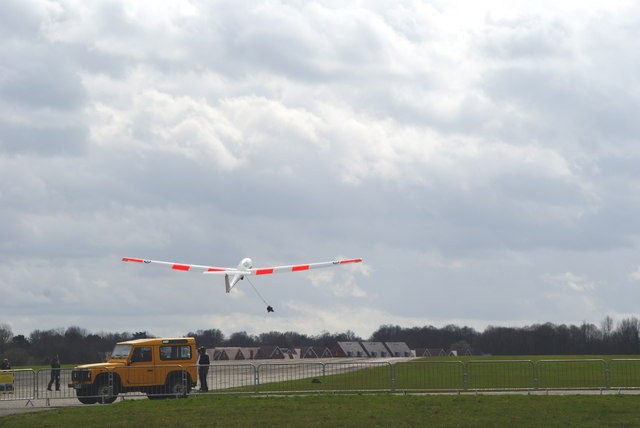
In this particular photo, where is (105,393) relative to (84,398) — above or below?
above

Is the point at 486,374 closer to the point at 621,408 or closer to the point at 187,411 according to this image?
the point at 621,408

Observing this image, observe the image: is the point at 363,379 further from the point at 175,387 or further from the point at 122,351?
the point at 122,351

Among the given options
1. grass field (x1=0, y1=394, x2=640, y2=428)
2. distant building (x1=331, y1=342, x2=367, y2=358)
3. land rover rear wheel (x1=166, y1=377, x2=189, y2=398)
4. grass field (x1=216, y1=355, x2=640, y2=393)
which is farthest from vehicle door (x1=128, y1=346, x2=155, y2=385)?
distant building (x1=331, y1=342, x2=367, y2=358)

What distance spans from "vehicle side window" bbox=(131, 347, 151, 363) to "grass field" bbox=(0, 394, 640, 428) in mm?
4154

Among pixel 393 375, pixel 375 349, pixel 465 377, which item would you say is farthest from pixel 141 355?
pixel 375 349

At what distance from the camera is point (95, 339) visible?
13912cm

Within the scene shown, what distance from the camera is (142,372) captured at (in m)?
30.5

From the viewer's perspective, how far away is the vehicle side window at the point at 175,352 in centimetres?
3094

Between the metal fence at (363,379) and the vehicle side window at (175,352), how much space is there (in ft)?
1.24

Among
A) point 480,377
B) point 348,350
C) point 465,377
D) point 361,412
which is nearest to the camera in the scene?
point 361,412

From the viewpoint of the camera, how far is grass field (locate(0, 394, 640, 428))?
20031 mm

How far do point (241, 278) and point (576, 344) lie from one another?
16060cm

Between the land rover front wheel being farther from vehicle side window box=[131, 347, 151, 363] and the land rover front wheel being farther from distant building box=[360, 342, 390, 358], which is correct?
distant building box=[360, 342, 390, 358]

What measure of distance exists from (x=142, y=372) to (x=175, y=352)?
137 cm
